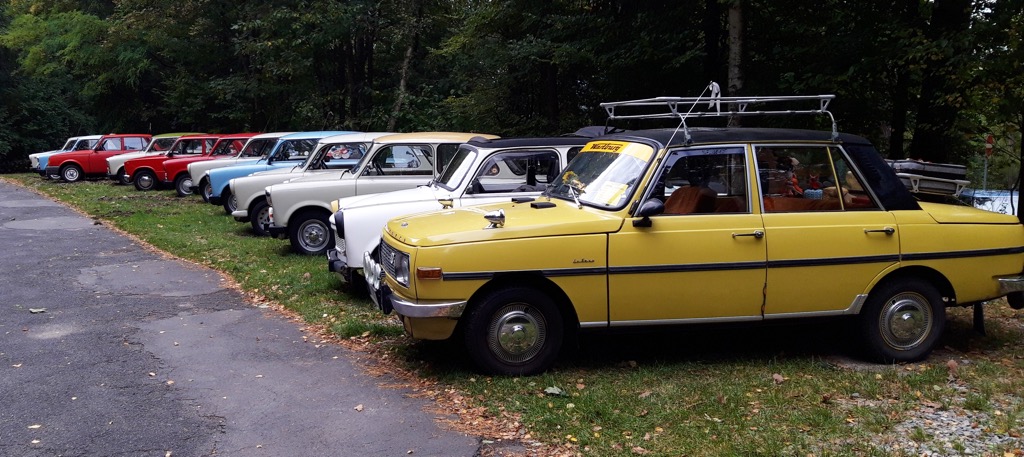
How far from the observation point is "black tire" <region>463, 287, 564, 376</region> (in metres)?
6.13

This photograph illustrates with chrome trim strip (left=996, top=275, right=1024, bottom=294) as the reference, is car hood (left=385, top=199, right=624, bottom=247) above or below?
above

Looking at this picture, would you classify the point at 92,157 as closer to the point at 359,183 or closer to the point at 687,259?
the point at 359,183

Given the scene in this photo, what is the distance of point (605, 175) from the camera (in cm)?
679

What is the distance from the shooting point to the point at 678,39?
15.3 metres

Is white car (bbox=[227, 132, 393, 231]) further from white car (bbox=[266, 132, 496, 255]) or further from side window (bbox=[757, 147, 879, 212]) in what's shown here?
side window (bbox=[757, 147, 879, 212])

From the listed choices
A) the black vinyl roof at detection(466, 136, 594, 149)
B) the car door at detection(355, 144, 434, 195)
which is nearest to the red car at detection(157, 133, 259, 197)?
the car door at detection(355, 144, 434, 195)

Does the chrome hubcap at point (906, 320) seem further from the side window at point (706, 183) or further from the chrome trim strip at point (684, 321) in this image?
the side window at point (706, 183)

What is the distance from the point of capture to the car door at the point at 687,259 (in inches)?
245

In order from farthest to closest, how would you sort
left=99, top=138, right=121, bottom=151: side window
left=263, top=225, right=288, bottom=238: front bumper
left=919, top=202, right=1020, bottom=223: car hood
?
1. left=99, top=138, right=121, bottom=151: side window
2. left=263, top=225, right=288, bottom=238: front bumper
3. left=919, top=202, right=1020, bottom=223: car hood

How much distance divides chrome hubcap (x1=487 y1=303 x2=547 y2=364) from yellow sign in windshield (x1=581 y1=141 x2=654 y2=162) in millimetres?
1474

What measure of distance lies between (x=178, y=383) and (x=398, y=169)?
5845mm

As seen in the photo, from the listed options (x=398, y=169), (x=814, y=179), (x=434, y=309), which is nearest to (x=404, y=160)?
(x=398, y=169)

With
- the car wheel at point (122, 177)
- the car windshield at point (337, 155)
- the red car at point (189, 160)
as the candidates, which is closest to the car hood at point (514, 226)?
the car windshield at point (337, 155)

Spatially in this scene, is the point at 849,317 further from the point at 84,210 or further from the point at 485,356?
the point at 84,210
